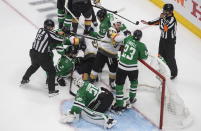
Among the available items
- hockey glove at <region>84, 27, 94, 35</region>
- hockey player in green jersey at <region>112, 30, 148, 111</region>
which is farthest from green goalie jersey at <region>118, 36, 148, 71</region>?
hockey glove at <region>84, 27, 94, 35</region>

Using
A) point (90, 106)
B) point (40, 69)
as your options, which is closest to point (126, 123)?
point (90, 106)

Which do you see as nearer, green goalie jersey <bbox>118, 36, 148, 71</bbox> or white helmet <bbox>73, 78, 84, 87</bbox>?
green goalie jersey <bbox>118, 36, 148, 71</bbox>

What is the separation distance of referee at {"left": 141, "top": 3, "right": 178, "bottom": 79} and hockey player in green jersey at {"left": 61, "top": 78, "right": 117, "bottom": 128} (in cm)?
123

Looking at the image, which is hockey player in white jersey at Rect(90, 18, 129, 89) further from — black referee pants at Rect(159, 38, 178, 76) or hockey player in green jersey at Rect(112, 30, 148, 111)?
black referee pants at Rect(159, 38, 178, 76)

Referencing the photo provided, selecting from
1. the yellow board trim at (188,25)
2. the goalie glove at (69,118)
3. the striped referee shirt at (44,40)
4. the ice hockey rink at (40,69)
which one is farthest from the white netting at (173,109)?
the yellow board trim at (188,25)

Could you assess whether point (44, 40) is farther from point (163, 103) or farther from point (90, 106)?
point (163, 103)

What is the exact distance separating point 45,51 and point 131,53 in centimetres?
124

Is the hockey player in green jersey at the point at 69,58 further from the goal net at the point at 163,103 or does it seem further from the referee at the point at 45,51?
the goal net at the point at 163,103

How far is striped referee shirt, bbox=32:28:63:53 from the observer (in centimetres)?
675

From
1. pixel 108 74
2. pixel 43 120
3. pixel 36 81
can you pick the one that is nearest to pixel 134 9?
pixel 108 74

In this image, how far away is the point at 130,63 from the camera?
648 centimetres

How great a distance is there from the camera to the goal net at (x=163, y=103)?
249 inches

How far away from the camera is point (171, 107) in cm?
671

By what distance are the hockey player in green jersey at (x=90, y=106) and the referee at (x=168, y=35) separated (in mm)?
1226
